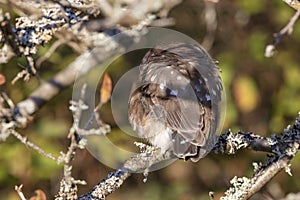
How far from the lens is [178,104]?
9.11 feet

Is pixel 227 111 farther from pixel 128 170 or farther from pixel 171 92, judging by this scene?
pixel 128 170

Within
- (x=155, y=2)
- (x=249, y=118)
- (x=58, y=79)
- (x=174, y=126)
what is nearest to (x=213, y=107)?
(x=174, y=126)

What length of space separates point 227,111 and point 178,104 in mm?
1988

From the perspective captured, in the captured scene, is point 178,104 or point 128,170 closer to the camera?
point 128,170

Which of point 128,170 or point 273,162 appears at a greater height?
point 273,162

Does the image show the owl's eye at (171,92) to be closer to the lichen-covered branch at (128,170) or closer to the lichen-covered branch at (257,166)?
the lichen-covered branch at (128,170)

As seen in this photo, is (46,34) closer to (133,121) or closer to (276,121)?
(133,121)

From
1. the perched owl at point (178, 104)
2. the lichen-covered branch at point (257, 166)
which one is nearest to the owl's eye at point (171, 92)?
the perched owl at point (178, 104)

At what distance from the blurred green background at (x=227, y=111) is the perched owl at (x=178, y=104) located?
1.44m

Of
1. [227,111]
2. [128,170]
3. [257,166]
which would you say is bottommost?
[227,111]

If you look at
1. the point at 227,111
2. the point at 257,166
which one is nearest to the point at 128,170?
the point at 257,166

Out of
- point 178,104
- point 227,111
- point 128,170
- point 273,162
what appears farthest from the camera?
point 227,111

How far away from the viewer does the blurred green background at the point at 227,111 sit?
4492mm

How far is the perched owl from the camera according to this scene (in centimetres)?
271
